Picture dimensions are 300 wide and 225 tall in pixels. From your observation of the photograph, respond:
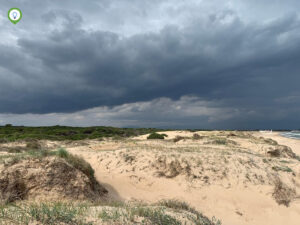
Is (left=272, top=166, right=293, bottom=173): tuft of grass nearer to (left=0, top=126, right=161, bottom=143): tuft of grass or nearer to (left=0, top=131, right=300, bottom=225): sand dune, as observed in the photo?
(left=0, top=131, right=300, bottom=225): sand dune

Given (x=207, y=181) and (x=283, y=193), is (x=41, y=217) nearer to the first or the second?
(x=207, y=181)

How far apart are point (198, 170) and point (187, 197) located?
2.06 meters

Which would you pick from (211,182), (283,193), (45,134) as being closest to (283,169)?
(283,193)

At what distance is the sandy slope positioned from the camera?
9.41 meters

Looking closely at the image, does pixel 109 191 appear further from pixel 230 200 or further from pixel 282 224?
pixel 282 224

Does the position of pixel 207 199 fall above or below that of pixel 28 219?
below

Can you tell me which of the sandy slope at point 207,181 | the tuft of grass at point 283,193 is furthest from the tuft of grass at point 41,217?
the tuft of grass at point 283,193

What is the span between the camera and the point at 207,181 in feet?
36.4

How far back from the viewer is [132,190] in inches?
398

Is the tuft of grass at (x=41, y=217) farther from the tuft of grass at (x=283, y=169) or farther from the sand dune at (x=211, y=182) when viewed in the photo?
the tuft of grass at (x=283, y=169)

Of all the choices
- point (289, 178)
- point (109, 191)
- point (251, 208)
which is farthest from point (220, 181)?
point (109, 191)

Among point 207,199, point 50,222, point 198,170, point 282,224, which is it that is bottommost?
point 282,224

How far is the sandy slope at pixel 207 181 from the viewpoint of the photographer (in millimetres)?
9406

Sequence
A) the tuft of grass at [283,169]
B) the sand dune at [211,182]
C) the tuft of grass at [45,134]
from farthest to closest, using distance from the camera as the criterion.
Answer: the tuft of grass at [45,134], the tuft of grass at [283,169], the sand dune at [211,182]
